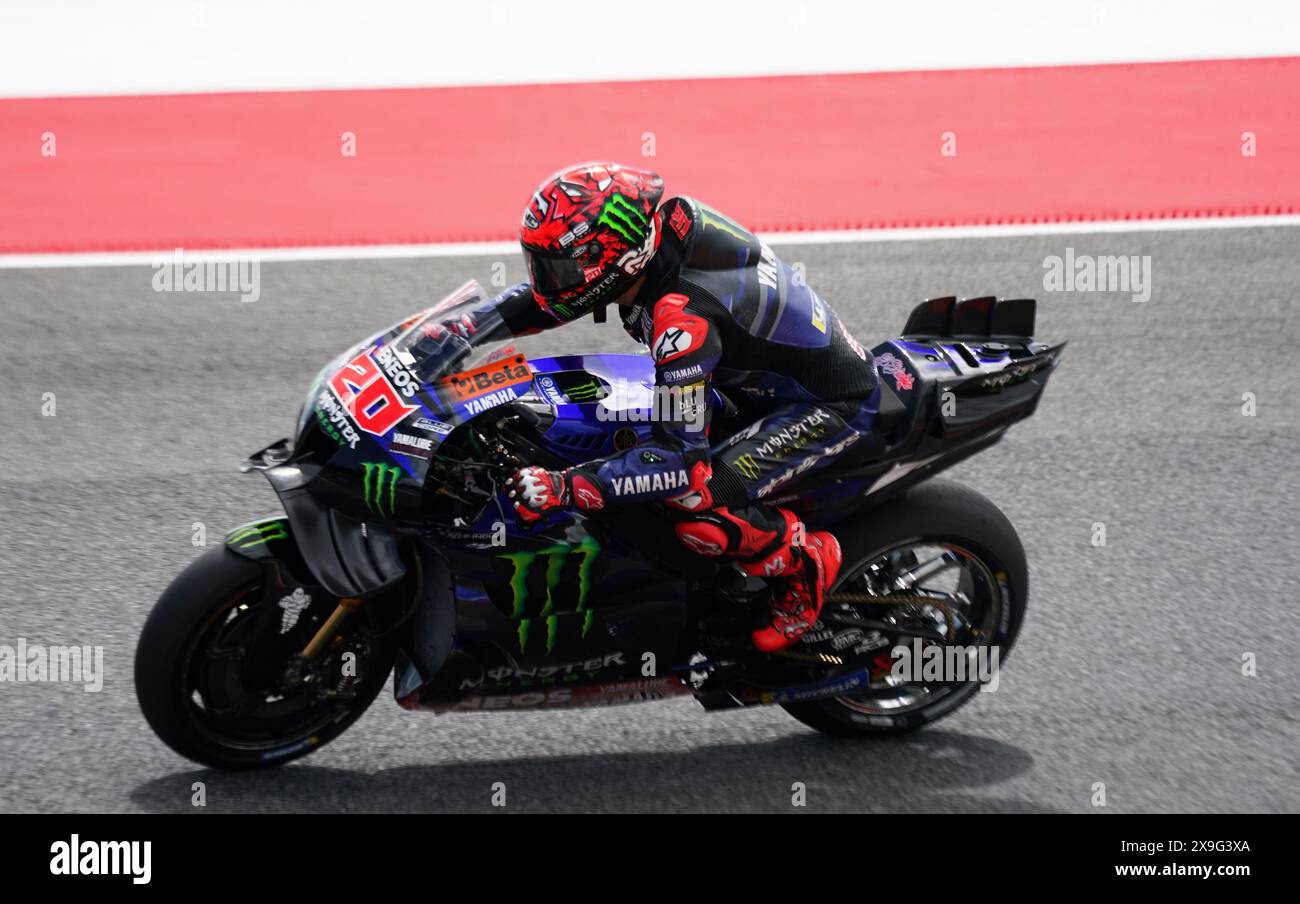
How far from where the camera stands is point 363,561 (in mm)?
4098

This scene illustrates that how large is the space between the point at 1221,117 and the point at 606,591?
25.2ft

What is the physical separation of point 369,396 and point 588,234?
2.32ft

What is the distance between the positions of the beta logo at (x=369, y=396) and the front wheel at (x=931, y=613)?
1465 millimetres

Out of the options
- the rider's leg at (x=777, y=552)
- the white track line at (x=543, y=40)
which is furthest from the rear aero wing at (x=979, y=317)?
the white track line at (x=543, y=40)

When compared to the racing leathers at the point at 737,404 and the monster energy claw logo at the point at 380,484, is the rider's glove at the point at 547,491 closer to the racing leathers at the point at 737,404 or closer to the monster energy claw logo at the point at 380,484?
the racing leathers at the point at 737,404

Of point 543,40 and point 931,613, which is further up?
point 543,40

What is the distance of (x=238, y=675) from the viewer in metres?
4.30

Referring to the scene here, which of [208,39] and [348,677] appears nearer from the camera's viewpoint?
[348,677]

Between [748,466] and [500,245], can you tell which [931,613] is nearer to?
[748,466]

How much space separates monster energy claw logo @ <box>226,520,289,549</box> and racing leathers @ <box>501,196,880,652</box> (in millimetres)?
709

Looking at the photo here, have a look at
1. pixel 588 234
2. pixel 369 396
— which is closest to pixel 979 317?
pixel 588 234

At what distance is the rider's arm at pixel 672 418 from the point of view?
158 inches
